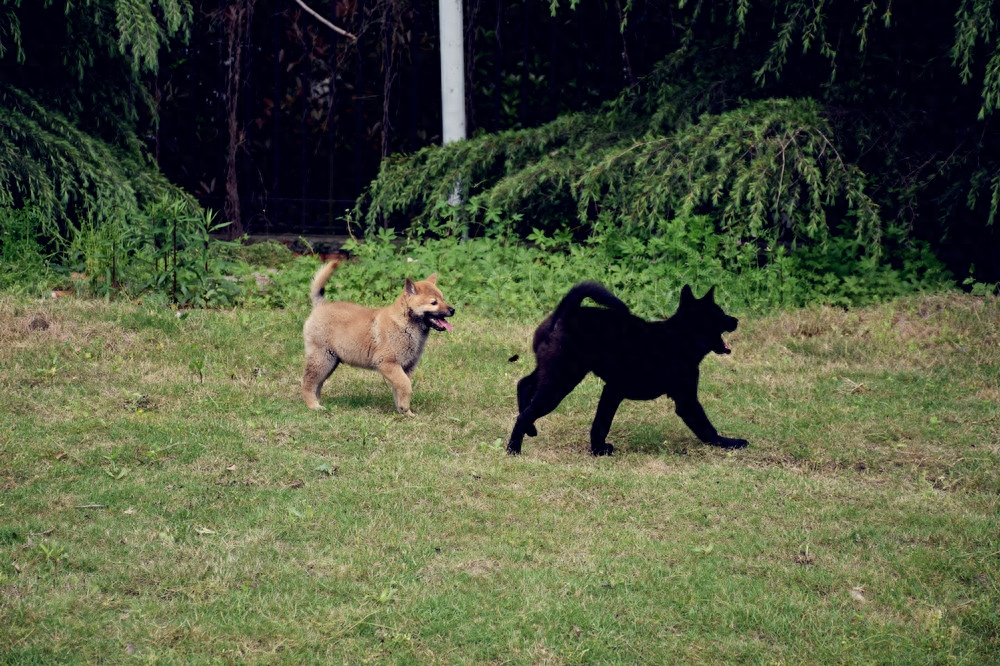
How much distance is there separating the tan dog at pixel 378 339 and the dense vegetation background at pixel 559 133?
260 cm

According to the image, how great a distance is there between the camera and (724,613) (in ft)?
15.0

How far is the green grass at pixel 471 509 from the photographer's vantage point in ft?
14.3

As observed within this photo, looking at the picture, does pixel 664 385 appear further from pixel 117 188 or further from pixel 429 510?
pixel 117 188

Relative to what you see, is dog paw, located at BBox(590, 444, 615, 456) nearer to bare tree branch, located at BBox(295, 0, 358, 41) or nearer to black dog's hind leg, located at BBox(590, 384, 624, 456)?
black dog's hind leg, located at BBox(590, 384, 624, 456)

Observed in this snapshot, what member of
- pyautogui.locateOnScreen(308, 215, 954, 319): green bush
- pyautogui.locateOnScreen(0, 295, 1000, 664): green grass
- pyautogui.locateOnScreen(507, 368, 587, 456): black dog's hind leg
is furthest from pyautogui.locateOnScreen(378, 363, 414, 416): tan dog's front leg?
pyautogui.locateOnScreen(308, 215, 954, 319): green bush

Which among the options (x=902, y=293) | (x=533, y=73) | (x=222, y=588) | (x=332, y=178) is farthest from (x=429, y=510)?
(x=533, y=73)

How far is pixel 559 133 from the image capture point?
10891mm

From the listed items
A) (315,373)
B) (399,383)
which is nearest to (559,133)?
(399,383)

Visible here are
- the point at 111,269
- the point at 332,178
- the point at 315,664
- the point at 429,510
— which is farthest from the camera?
the point at 332,178

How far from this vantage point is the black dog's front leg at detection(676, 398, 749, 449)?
6586mm

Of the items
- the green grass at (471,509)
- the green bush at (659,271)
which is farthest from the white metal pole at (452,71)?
the green grass at (471,509)

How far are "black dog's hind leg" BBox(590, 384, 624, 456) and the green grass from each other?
115mm

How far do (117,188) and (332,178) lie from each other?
2597 mm

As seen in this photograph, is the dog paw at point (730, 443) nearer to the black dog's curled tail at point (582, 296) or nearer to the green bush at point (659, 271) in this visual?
the black dog's curled tail at point (582, 296)
